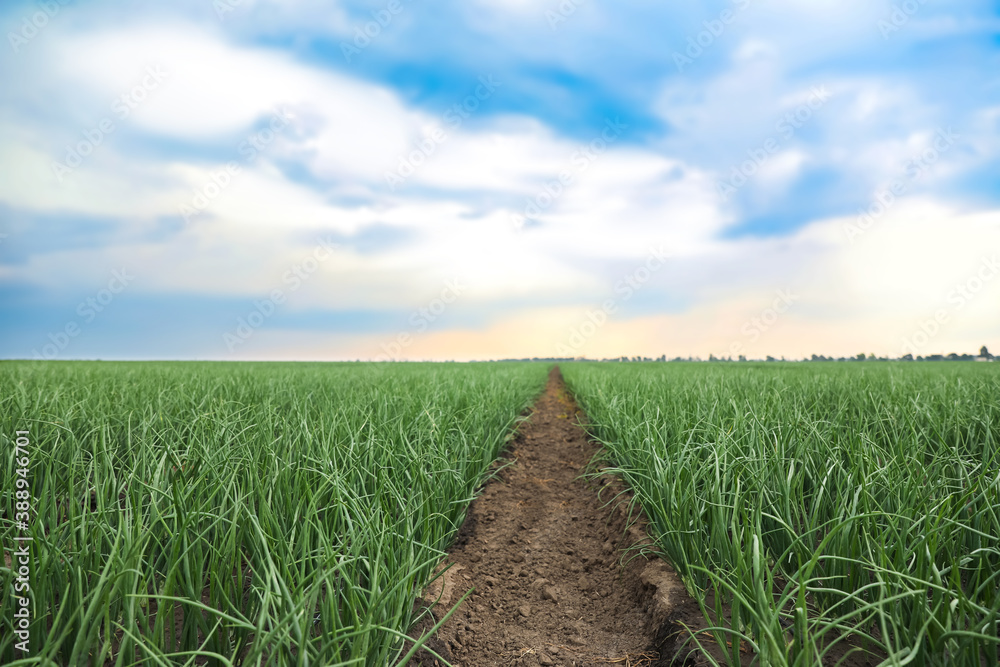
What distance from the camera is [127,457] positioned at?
327 centimetres

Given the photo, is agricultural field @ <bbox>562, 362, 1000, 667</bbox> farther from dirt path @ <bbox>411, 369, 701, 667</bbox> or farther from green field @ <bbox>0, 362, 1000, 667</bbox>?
dirt path @ <bbox>411, 369, 701, 667</bbox>

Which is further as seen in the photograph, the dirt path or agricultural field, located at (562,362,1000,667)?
the dirt path

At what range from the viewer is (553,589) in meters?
2.94

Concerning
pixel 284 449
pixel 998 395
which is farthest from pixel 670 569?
pixel 998 395

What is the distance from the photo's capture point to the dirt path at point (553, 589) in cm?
227

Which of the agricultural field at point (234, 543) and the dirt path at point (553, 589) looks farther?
the dirt path at point (553, 589)

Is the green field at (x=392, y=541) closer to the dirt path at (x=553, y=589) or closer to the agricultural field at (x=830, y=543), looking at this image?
the agricultural field at (x=830, y=543)

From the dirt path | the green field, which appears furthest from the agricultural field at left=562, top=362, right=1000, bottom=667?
the dirt path

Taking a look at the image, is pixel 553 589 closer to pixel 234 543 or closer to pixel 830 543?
pixel 830 543

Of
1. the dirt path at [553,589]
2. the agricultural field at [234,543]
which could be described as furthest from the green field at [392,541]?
the dirt path at [553,589]

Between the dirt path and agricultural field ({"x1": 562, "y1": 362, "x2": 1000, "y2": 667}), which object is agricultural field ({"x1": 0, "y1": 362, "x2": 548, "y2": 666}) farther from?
agricultural field ({"x1": 562, "y1": 362, "x2": 1000, "y2": 667})

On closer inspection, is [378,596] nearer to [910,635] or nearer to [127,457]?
[910,635]

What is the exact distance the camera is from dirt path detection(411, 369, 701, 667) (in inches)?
89.5

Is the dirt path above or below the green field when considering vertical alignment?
below
